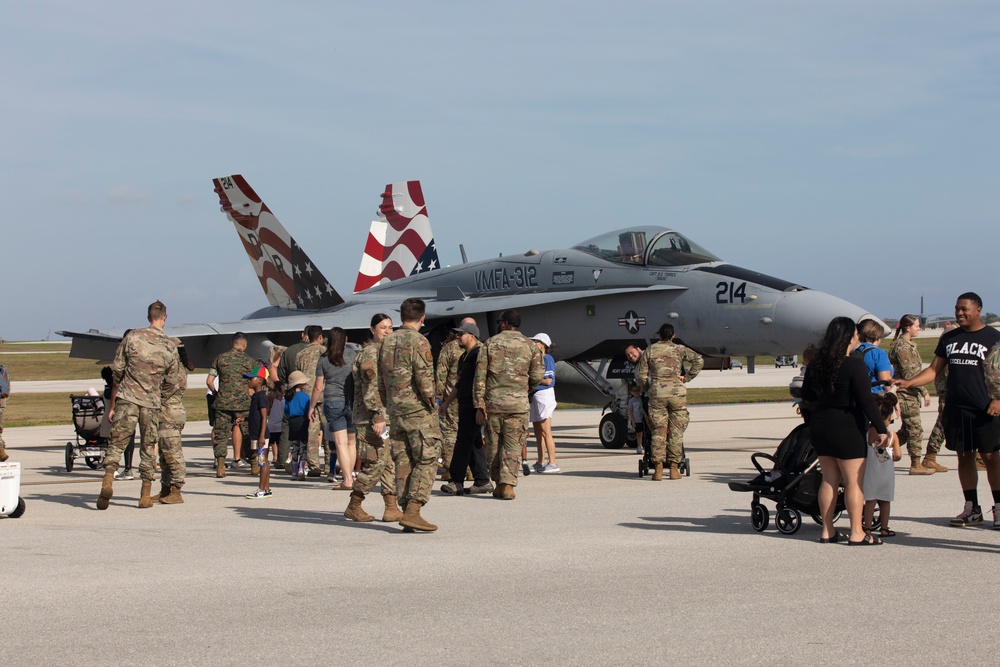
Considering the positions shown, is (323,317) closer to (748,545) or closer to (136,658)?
(748,545)

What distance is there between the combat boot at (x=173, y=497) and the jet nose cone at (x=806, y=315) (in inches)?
319

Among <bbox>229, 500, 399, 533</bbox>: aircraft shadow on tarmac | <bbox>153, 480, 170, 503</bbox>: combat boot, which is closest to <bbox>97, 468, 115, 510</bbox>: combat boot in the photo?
<bbox>153, 480, 170, 503</bbox>: combat boot

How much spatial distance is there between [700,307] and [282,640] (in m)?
11.3

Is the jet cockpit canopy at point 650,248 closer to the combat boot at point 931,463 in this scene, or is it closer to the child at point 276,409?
the combat boot at point 931,463

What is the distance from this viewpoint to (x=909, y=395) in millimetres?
12828

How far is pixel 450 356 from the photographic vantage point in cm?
1162

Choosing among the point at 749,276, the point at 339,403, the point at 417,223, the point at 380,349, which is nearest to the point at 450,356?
the point at 339,403

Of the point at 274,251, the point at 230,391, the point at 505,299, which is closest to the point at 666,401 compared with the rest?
the point at 230,391

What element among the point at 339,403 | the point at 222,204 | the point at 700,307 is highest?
the point at 222,204

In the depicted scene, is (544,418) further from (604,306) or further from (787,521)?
(787,521)

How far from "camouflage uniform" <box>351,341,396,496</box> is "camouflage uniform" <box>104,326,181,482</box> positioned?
232 cm

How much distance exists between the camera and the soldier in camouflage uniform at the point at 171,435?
1024 centimetres

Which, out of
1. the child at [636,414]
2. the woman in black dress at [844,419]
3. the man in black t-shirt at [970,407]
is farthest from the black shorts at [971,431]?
the child at [636,414]

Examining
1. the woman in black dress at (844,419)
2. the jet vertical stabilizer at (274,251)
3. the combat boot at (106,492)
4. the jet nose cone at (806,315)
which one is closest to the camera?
the woman in black dress at (844,419)
